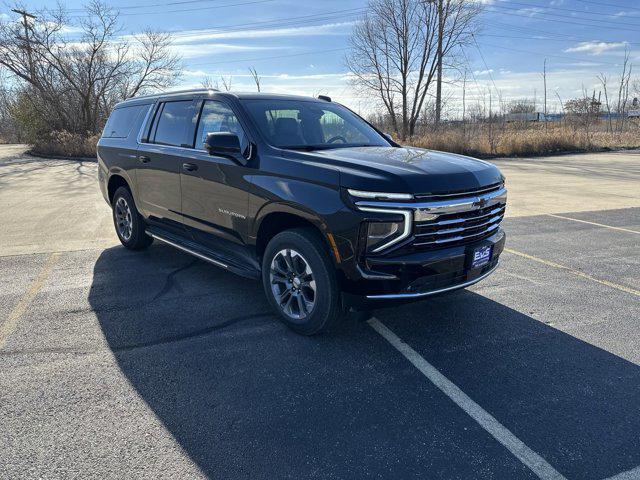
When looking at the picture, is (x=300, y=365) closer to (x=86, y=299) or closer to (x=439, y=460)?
(x=439, y=460)

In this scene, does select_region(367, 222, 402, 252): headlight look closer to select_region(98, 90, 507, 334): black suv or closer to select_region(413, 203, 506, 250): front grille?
select_region(98, 90, 507, 334): black suv

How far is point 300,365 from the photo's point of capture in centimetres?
338

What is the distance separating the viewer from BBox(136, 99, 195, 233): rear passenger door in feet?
16.1

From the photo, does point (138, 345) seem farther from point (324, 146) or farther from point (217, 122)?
point (324, 146)

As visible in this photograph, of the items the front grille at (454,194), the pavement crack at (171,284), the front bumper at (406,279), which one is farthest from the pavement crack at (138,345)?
A: the front grille at (454,194)

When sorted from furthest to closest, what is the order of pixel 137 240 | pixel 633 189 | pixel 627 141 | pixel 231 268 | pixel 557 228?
pixel 627 141, pixel 633 189, pixel 557 228, pixel 137 240, pixel 231 268

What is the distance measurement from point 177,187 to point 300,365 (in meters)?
2.50

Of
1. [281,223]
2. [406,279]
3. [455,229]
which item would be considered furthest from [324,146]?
[406,279]

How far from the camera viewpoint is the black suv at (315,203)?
10.7 ft

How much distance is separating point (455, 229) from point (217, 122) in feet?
7.94

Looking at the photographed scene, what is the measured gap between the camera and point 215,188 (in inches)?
173

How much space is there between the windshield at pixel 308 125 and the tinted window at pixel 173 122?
2.95 feet

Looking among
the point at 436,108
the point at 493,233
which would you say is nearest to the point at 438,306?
the point at 493,233

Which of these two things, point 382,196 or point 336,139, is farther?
point 336,139
